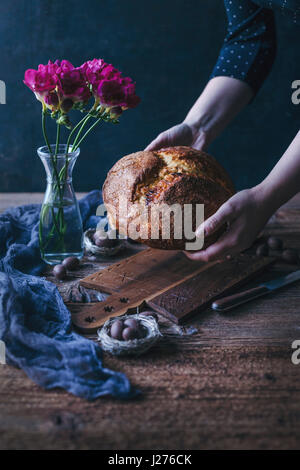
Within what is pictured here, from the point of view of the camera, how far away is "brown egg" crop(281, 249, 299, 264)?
145 centimetres

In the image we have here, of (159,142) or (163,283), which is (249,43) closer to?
(159,142)

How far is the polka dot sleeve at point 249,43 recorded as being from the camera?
1710mm

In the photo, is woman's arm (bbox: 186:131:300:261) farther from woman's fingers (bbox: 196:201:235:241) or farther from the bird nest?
the bird nest

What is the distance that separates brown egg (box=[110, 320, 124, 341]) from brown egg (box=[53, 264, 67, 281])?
35 cm

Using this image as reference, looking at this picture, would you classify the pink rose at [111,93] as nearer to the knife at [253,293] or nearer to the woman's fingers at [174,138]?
the woman's fingers at [174,138]

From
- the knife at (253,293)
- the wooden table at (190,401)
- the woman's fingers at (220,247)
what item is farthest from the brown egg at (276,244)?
the wooden table at (190,401)

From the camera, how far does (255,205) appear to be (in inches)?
49.5

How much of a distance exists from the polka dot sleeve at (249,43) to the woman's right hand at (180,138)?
0.25 metres

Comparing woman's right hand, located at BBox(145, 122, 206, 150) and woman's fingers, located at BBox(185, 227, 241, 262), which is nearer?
woman's fingers, located at BBox(185, 227, 241, 262)

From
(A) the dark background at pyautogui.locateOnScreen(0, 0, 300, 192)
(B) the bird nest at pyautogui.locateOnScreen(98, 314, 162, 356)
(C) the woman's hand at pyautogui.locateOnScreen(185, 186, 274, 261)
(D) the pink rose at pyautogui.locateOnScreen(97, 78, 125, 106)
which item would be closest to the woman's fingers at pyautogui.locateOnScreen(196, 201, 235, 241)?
(C) the woman's hand at pyautogui.locateOnScreen(185, 186, 274, 261)

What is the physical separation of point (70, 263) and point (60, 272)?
0.19ft
